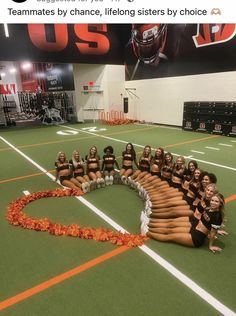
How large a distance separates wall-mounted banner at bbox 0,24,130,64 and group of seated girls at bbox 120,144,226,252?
10.9m

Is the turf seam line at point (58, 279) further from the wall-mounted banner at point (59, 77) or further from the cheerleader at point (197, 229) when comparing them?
the wall-mounted banner at point (59, 77)

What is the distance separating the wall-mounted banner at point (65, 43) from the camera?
13507 mm

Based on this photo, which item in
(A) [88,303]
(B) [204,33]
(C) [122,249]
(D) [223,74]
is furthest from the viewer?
(B) [204,33]

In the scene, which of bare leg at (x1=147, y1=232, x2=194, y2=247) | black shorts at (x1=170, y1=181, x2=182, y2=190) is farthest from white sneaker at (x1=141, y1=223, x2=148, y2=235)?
black shorts at (x1=170, y1=181, x2=182, y2=190)

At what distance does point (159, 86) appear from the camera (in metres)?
14.4

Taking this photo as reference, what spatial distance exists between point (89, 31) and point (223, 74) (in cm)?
859

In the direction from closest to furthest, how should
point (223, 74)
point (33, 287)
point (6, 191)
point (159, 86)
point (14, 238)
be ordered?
point (33, 287) < point (14, 238) < point (6, 191) < point (223, 74) < point (159, 86)

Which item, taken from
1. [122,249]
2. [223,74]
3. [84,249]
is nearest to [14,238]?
[84,249]

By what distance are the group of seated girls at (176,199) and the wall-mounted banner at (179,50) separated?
8189 mm

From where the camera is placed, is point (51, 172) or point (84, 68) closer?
point (51, 172)

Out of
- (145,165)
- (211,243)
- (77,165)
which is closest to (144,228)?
(211,243)

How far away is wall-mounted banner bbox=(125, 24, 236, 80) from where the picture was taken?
11453 millimetres

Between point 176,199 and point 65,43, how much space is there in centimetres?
1335

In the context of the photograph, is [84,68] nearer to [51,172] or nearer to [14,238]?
[51,172]
